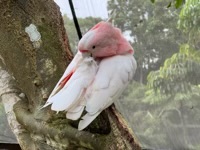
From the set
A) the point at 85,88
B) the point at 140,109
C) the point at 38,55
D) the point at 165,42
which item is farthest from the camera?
the point at 140,109

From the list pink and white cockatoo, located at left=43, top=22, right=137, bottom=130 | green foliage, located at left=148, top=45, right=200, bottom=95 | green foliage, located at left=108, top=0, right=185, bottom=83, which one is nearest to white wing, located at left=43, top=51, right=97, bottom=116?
pink and white cockatoo, located at left=43, top=22, right=137, bottom=130

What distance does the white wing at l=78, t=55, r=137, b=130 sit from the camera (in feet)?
1.74

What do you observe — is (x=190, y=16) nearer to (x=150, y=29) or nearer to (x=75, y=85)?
(x=150, y=29)

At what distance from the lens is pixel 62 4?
4.25 feet

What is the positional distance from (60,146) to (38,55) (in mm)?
178

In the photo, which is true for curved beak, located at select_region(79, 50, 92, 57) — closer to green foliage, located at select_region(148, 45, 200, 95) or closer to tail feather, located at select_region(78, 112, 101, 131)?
tail feather, located at select_region(78, 112, 101, 131)

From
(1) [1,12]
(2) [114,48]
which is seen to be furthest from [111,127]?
(1) [1,12]

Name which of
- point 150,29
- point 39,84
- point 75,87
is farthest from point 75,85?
point 150,29

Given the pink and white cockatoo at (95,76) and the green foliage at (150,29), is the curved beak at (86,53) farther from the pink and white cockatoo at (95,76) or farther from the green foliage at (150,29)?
the green foliage at (150,29)

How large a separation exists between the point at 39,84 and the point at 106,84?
17 cm

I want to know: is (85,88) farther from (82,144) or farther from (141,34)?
(141,34)

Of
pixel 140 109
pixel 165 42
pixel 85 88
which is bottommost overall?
pixel 140 109

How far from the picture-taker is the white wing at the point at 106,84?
53 cm

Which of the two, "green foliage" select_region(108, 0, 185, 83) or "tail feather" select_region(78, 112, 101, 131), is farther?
"green foliage" select_region(108, 0, 185, 83)
